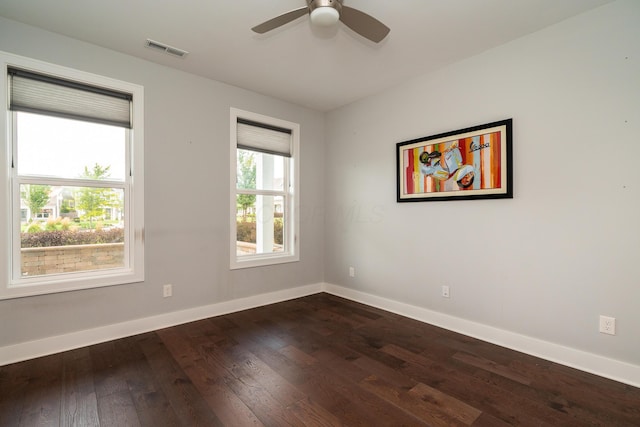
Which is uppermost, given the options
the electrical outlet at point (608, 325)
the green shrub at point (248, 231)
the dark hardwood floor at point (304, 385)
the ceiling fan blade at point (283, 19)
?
the ceiling fan blade at point (283, 19)

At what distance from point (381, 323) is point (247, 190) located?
223cm

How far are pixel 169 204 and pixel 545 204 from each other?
3.47m

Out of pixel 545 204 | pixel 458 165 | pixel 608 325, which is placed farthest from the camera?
pixel 458 165

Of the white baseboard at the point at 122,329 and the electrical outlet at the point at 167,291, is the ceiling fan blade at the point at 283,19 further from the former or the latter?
the white baseboard at the point at 122,329

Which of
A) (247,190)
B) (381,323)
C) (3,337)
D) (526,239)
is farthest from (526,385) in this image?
(3,337)

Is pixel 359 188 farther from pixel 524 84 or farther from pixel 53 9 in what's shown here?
pixel 53 9

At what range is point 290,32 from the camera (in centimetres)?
249

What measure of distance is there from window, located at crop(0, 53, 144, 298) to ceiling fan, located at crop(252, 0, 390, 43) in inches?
71.7

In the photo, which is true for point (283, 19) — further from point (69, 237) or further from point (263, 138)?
point (69, 237)

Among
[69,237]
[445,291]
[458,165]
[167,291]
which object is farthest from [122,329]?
[458,165]

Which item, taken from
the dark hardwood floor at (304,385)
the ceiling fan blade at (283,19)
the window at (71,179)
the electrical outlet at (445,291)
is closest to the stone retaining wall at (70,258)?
the window at (71,179)

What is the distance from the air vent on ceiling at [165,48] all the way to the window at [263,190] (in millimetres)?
839

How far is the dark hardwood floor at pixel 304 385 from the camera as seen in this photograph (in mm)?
1732

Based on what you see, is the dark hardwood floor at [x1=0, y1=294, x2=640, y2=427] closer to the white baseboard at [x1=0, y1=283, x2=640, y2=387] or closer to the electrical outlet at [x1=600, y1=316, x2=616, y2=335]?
the white baseboard at [x1=0, y1=283, x2=640, y2=387]
